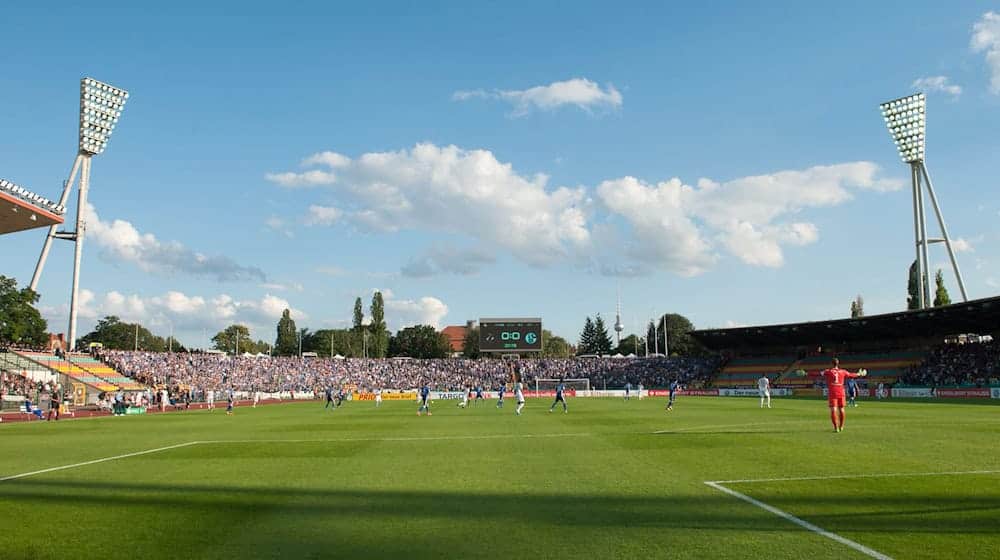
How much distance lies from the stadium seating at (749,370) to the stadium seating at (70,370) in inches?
2639

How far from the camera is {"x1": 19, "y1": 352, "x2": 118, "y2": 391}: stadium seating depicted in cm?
5928

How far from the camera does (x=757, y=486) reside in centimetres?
1110

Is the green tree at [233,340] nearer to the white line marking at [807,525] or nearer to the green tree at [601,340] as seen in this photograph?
the green tree at [601,340]

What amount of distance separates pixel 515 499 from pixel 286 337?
502 ft

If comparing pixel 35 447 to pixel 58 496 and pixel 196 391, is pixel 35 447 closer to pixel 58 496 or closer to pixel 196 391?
pixel 58 496

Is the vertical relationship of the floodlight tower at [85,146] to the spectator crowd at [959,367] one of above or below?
above

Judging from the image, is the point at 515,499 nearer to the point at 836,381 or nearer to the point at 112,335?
the point at 836,381

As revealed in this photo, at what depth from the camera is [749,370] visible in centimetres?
8438

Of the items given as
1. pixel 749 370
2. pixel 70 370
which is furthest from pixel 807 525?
pixel 749 370

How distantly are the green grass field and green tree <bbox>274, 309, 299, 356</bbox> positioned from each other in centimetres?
13886

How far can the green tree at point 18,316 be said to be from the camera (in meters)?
65.8

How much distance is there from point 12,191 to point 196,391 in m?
34.8

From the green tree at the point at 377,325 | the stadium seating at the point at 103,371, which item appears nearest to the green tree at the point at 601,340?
the green tree at the point at 377,325

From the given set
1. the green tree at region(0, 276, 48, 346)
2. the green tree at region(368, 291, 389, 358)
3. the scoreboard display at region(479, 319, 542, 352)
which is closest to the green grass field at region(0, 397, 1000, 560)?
the green tree at region(0, 276, 48, 346)
